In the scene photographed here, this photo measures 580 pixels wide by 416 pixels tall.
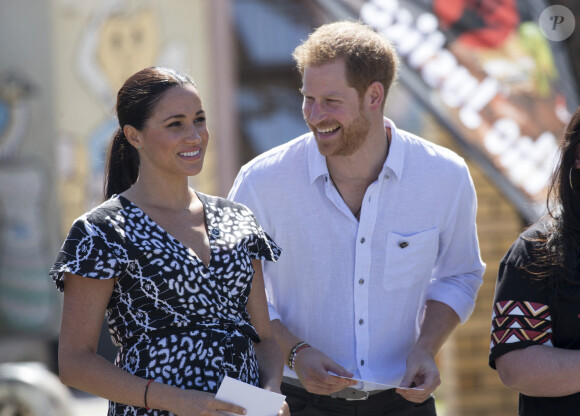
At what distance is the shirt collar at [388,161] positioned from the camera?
3.28 metres

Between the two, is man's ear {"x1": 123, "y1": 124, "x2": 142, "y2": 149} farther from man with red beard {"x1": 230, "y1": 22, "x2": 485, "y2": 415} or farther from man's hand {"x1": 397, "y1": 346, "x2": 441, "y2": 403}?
man's hand {"x1": 397, "y1": 346, "x2": 441, "y2": 403}

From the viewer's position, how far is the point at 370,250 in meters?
3.21

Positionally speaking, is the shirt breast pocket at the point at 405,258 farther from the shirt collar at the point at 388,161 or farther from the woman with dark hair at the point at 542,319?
the woman with dark hair at the point at 542,319

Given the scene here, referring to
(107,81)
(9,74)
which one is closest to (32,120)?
(9,74)

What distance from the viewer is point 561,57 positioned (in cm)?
609

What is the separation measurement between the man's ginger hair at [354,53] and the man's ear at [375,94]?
18mm

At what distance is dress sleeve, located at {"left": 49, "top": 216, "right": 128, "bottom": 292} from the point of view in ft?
7.77

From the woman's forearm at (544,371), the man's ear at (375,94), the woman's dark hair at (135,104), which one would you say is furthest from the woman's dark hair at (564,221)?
the woman's dark hair at (135,104)

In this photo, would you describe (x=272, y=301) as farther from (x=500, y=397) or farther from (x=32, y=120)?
(x=32, y=120)

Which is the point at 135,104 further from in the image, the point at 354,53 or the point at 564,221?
the point at 564,221

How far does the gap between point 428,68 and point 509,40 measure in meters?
0.66

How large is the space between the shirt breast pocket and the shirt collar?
0.78 feet

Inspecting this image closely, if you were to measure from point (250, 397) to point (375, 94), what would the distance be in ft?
4.36

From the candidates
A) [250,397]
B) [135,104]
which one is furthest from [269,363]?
[135,104]
